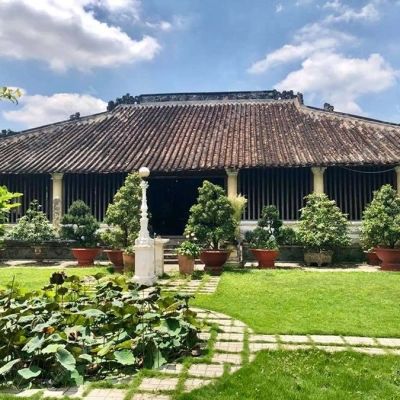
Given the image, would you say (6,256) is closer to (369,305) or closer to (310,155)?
(310,155)

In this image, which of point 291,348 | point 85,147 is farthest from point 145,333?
point 85,147

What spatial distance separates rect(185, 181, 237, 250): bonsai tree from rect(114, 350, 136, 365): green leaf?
616cm

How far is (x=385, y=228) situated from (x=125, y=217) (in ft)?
22.1

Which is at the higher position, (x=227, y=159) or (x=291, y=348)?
(x=227, y=159)

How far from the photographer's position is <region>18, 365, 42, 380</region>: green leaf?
3.19 meters

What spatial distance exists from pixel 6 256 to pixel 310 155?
35.1 feet

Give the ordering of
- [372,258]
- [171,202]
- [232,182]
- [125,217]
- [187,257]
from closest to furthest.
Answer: [187,257] → [125,217] → [372,258] → [232,182] → [171,202]

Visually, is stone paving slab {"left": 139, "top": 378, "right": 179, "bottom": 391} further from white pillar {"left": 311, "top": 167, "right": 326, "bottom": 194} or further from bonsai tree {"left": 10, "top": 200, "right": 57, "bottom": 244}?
white pillar {"left": 311, "top": 167, "right": 326, "bottom": 194}

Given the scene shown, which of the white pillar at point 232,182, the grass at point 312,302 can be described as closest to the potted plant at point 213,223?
the grass at point 312,302

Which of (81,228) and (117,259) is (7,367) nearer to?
(117,259)

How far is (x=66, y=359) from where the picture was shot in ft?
Result: 10.7

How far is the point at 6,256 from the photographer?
1335cm

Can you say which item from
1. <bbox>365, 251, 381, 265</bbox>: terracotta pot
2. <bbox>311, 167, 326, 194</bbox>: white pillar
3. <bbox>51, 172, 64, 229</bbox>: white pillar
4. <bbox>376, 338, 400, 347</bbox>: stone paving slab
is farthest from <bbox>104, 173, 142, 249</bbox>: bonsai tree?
<bbox>376, 338, 400, 347</bbox>: stone paving slab

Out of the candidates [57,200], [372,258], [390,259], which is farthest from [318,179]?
[57,200]
